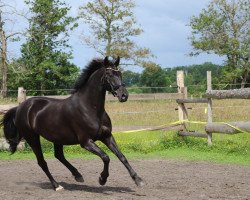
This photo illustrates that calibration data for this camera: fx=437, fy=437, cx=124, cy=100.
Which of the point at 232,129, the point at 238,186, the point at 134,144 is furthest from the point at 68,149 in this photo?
the point at 238,186

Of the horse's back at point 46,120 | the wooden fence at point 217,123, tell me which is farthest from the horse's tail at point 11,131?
the wooden fence at point 217,123

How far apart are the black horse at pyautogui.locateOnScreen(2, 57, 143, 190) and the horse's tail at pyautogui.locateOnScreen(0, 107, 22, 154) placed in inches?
23.2

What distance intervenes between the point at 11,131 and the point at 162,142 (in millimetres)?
4908

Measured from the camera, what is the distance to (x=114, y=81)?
20.4 ft

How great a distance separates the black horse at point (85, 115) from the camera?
6323 mm

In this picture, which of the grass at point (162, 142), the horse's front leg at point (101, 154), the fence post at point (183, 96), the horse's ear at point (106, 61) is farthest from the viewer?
the fence post at point (183, 96)

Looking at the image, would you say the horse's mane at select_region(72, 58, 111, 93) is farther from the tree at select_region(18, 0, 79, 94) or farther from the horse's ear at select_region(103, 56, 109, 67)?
the tree at select_region(18, 0, 79, 94)

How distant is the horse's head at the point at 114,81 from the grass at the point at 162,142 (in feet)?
13.6

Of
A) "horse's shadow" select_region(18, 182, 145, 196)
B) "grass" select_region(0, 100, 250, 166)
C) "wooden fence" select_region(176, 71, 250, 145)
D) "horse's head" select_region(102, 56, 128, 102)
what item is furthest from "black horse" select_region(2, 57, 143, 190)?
"wooden fence" select_region(176, 71, 250, 145)

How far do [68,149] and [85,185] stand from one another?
419 cm

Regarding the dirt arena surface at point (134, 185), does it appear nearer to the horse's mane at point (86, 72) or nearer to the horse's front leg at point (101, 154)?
the horse's front leg at point (101, 154)

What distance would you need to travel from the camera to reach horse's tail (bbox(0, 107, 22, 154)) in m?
7.84

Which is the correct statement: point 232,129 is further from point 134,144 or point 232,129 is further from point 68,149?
point 68,149

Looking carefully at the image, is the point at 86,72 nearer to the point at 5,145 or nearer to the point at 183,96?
the point at 5,145
